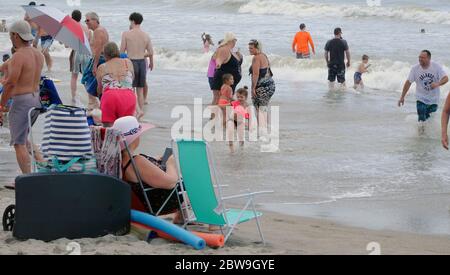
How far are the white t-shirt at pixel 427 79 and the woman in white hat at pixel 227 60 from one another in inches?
99.6

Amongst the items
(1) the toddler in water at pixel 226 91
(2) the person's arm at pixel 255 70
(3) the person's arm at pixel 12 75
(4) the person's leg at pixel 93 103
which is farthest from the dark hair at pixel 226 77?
(3) the person's arm at pixel 12 75

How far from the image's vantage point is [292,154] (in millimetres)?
11469

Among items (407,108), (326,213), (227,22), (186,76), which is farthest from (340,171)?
(227,22)

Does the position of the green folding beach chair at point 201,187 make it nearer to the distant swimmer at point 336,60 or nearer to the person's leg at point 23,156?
the person's leg at point 23,156

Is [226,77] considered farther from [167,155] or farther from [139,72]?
[167,155]

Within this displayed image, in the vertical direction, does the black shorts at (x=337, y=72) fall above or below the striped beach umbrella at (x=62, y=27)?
below

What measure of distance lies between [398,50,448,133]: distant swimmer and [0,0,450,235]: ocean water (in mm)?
208

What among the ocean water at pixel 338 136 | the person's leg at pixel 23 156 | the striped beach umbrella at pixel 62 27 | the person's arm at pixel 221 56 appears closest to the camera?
the person's leg at pixel 23 156

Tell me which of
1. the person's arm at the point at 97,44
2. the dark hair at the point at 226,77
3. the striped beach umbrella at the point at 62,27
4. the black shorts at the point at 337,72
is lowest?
the black shorts at the point at 337,72

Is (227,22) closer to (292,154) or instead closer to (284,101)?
(284,101)

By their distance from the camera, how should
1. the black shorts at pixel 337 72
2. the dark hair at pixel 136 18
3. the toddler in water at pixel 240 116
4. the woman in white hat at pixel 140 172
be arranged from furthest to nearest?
the black shorts at pixel 337 72 < the dark hair at pixel 136 18 < the toddler in water at pixel 240 116 < the woman in white hat at pixel 140 172

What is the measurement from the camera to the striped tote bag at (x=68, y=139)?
6348mm

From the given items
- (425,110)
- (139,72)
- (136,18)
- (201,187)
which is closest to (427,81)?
(425,110)

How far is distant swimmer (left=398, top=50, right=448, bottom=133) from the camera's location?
12.8 meters
